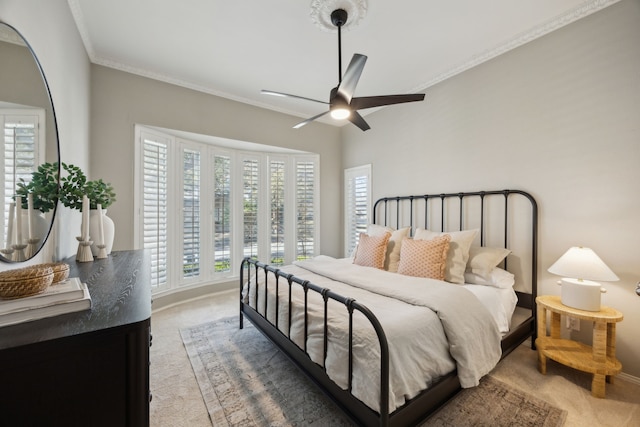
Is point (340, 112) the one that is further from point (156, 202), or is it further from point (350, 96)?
point (156, 202)

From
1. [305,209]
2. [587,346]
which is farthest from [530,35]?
[305,209]

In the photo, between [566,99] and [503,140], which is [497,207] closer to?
[503,140]

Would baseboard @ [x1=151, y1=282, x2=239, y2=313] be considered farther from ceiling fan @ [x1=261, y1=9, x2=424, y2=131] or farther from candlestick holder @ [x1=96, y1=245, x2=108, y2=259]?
ceiling fan @ [x1=261, y1=9, x2=424, y2=131]

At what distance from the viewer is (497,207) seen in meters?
2.76

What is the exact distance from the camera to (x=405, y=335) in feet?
4.83

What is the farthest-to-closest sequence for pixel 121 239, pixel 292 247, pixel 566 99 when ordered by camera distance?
pixel 292 247 < pixel 121 239 < pixel 566 99

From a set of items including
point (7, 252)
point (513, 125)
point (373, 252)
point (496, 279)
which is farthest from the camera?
point (373, 252)

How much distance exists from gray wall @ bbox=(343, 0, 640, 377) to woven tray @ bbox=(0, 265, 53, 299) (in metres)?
3.38

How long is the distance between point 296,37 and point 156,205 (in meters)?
2.54

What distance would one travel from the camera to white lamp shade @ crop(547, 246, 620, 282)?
6.13 feet

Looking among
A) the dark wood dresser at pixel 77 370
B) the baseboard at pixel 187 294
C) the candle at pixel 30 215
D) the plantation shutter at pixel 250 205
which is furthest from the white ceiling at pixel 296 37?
the baseboard at pixel 187 294

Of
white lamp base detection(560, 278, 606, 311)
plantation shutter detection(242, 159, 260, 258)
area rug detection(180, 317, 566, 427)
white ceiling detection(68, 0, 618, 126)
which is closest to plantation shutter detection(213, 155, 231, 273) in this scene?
plantation shutter detection(242, 159, 260, 258)

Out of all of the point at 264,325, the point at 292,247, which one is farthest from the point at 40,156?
the point at 292,247

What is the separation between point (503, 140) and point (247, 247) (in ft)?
12.0
